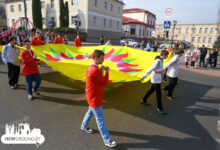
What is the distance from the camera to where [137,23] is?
46.2 metres

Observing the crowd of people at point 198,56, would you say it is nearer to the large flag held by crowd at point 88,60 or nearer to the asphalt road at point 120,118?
the asphalt road at point 120,118

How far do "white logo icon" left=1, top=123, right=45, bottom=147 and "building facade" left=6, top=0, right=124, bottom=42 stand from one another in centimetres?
2447

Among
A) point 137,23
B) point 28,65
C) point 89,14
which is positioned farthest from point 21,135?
point 137,23

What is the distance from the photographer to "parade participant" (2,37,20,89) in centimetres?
515

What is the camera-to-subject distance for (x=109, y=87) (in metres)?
5.93

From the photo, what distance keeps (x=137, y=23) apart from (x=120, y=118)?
45943 millimetres

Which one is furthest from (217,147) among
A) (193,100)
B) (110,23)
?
(110,23)

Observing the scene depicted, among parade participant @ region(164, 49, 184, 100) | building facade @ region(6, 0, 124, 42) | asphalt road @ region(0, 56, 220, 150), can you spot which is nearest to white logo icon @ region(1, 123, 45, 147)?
asphalt road @ region(0, 56, 220, 150)

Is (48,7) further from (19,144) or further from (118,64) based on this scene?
(19,144)

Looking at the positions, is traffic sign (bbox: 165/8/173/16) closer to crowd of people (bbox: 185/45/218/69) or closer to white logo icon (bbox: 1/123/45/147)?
crowd of people (bbox: 185/45/218/69)

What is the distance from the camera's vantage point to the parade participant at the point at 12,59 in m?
Answer: 5.15

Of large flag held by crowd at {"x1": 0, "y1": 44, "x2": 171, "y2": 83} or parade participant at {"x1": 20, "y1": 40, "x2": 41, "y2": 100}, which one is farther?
large flag held by crowd at {"x1": 0, "y1": 44, "x2": 171, "y2": 83}

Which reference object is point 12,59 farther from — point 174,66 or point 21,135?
point 174,66

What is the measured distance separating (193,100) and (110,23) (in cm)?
3392
